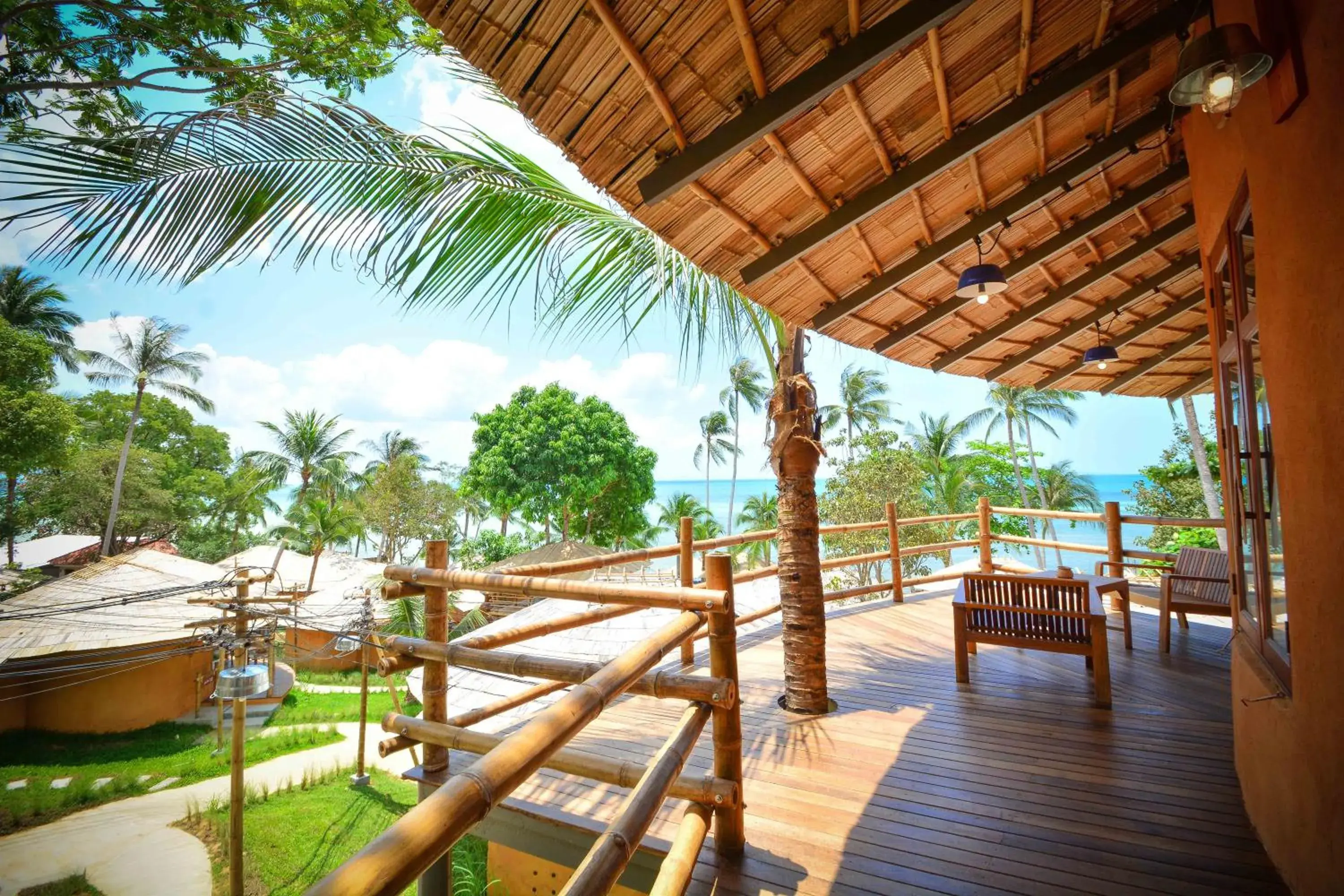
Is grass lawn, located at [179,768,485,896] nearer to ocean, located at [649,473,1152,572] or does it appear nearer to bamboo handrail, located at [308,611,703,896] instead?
bamboo handrail, located at [308,611,703,896]

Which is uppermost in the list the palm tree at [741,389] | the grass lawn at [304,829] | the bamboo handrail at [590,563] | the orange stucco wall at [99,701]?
the palm tree at [741,389]

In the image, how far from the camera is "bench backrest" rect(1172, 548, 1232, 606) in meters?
4.63

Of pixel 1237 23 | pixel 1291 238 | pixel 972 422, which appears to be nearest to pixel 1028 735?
pixel 1291 238

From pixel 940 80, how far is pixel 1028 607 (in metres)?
3.30

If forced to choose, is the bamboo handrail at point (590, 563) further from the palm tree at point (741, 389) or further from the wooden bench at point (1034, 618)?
the palm tree at point (741, 389)

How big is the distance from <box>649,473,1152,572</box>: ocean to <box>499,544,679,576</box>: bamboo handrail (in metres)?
5.31

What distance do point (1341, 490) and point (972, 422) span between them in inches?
1187

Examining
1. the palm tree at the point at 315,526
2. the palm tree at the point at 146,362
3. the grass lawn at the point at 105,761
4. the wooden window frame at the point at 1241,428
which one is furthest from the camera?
the palm tree at the point at 146,362

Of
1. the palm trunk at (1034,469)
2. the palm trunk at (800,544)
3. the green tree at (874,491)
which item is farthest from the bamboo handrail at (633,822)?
the palm trunk at (1034,469)

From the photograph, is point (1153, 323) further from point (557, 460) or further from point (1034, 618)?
point (557, 460)

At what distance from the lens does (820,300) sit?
4098 mm

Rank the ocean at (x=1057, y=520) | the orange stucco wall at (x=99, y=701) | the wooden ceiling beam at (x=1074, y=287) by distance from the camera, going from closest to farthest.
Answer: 1. the wooden ceiling beam at (x=1074, y=287)
2. the orange stucco wall at (x=99, y=701)
3. the ocean at (x=1057, y=520)

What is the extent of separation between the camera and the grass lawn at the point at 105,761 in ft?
38.5

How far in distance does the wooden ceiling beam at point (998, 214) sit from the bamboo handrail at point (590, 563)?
81.8 inches
